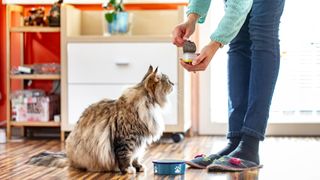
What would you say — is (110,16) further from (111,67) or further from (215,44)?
(215,44)

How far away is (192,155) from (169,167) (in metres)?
0.72

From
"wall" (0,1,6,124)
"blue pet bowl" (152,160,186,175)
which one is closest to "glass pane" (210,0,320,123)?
"wall" (0,1,6,124)

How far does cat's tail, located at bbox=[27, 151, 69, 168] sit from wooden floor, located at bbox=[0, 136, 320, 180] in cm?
5

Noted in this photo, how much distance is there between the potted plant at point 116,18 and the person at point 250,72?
1293 millimetres

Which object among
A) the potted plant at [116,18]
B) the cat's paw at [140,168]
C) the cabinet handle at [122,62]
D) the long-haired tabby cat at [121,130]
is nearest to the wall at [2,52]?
the potted plant at [116,18]

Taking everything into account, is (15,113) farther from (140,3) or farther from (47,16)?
(140,3)

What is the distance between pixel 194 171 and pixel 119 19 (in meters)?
1.54

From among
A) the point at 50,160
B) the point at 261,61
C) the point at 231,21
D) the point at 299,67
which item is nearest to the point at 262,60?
the point at 261,61

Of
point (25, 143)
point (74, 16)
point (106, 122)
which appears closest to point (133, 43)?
point (74, 16)

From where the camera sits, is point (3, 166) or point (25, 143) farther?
point (25, 143)

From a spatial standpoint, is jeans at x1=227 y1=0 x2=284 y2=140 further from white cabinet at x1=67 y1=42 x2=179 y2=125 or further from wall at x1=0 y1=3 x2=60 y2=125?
wall at x1=0 y1=3 x2=60 y2=125

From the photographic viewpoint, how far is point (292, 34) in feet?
12.9

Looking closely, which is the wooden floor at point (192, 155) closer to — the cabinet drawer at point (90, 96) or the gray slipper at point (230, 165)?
the gray slipper at point (230, 165)

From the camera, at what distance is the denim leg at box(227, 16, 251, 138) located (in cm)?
251
